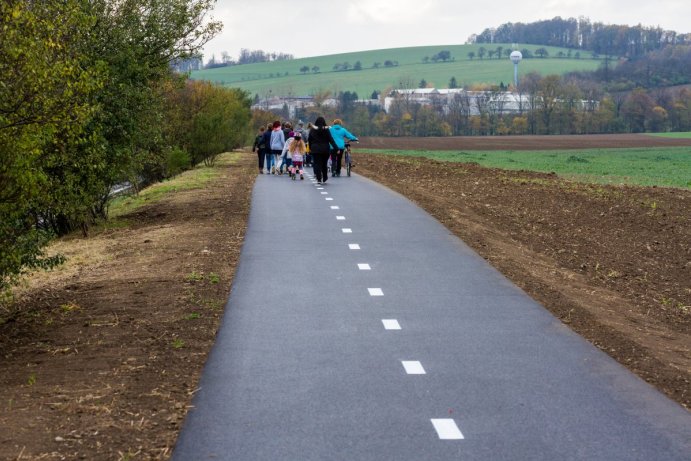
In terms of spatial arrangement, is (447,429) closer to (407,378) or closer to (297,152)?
(407,378)

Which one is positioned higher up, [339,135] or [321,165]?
[339,135]

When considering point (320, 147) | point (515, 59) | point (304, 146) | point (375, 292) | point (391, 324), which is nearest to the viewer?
point (391, 324)

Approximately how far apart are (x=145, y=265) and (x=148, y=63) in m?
8.51

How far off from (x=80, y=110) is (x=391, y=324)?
13.0 feet

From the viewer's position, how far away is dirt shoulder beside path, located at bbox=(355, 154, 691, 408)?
10047 millimetres

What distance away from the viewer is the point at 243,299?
37.2 ft

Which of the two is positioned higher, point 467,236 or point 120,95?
point 120,95

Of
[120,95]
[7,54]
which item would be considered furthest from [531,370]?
[120,95]

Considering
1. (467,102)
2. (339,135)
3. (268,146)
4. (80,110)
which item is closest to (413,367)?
(80,110)

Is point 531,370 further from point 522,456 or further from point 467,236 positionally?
point 467,236

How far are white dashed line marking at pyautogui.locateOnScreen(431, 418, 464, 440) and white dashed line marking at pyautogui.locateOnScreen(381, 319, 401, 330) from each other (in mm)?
2943

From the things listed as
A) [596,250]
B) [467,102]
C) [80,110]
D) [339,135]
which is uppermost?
[80,110]

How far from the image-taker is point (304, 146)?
29859mm

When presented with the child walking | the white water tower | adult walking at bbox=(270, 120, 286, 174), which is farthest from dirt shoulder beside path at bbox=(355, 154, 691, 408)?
the white water tower
